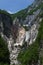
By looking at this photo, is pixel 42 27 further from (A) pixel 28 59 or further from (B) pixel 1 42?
(B) pixel 1 42

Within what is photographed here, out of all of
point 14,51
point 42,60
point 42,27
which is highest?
point 42,27

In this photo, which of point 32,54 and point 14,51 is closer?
point 32,54

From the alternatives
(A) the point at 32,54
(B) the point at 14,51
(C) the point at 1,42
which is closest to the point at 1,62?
(C) the point at 1,42

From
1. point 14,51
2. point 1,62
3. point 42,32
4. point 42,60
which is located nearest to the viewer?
point 1,62

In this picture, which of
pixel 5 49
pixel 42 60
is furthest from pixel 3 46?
pixel 42 60

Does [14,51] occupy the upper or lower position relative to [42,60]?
lower

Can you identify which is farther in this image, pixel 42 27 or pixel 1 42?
pixel 42 27

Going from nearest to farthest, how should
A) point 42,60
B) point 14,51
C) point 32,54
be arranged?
point 42,60 < point 32,54 < point 14,51

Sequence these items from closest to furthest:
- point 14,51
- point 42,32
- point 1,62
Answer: point 1,62 → point 42,32 → point 14,51

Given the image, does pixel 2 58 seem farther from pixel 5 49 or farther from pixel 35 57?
pixel 35 57
